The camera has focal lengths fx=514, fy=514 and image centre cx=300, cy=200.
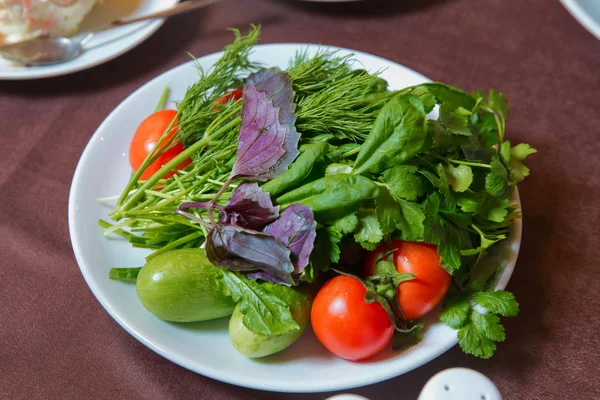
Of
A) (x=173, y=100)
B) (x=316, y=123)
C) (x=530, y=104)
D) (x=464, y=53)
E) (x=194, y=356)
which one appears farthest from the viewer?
(x=464, y=53)

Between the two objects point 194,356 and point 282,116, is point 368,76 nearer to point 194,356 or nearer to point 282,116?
point 282,116

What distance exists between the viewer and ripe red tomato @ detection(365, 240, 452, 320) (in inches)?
30.2

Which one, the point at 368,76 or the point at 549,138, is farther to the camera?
the point at 549,138

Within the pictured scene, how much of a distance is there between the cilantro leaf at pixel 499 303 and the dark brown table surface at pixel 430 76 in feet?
0.43

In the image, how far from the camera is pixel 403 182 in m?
0.75

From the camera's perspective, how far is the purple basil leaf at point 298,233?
72 cm

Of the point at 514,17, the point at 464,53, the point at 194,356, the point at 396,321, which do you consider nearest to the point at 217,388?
the point at 194,356


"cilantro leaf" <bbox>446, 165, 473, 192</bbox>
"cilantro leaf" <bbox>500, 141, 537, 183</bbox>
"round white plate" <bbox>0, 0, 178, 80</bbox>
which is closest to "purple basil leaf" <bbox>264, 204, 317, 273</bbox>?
"cilantro leaf" <bbox>446, 165, 473, 192</bbox>

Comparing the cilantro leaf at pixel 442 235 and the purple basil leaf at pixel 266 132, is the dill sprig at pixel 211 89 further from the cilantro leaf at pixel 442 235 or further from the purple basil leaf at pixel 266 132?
the cilantro leaf at pixel 442 235

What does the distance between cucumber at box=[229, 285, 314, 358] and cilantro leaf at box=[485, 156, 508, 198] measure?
1.08 feet

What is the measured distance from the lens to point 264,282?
2.52 feet

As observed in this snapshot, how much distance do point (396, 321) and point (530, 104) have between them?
734 millimetres

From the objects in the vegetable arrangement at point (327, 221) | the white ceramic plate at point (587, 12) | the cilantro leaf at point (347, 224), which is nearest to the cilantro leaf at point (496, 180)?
the vegetable arrangement at point (327, 221)

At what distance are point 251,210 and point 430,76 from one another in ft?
2.43
